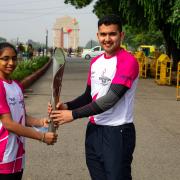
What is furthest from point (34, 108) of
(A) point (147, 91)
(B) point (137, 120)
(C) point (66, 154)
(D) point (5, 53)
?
(D) point (5, 53)

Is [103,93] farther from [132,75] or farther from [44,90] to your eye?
[44,90]

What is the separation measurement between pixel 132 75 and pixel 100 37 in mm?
362

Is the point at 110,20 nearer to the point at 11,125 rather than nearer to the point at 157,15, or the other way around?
the point at 11,125

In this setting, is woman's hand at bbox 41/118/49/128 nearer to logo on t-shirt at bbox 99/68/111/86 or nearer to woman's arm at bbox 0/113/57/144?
woman's arm at bbox 0/113/57/144

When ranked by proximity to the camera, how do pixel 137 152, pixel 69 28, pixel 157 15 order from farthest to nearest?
pixel 69 28 < pixel 157 15 < pixel 137 152

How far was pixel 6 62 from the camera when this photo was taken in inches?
122

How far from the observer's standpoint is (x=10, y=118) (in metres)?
2.98

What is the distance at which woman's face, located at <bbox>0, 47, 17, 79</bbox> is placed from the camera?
3086mm

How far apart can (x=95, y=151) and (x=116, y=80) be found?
0.56 meters

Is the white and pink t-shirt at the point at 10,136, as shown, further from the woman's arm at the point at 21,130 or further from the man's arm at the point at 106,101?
the man's arm at the point at 106,101

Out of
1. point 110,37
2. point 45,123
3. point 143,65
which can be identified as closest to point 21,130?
point 45,123

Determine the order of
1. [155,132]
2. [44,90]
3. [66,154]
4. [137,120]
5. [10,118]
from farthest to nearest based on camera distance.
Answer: [44,90] → [137,120] → [155,132] → [66,154] → [10,118]

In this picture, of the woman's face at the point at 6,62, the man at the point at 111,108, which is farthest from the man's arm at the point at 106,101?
the woman's face at the point at 6,62

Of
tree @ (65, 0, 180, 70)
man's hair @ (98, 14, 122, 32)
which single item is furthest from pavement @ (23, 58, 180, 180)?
tree @ (65, 0, 180, 70)
